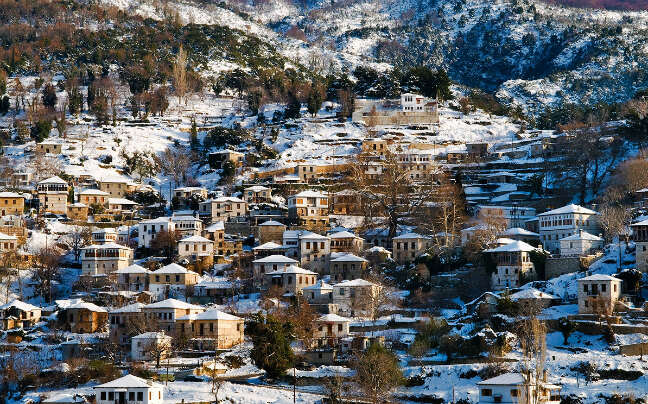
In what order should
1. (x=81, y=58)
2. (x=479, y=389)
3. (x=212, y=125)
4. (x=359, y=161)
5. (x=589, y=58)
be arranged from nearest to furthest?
(x=479, y=389) → (x=359, y=161) → (x=212, y=125) → (x=81, y=58) → (x=589, y=58)

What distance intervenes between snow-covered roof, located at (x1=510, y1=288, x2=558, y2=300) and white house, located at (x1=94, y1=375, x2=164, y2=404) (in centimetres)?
2646

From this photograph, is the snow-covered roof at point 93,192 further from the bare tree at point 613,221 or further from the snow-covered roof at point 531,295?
the bare tree at point 613,221

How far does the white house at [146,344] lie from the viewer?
84562 mm

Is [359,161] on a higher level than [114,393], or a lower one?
higher

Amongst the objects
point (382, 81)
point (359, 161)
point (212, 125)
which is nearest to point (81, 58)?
point (212, 125)

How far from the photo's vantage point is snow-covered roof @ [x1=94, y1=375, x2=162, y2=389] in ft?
245


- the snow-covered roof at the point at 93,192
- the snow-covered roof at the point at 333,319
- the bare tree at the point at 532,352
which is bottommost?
the bare tree at the point at 532,352

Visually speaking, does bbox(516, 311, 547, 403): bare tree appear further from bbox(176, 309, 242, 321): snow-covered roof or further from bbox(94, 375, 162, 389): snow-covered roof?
bbox(94, 375, 162, 389): snow-covered roof

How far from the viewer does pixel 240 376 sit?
8181 cm

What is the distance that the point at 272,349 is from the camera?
8019 centimetres

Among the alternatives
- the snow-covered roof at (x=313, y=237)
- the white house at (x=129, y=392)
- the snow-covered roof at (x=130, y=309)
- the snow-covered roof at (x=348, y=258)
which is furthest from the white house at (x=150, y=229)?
the white house at (x=129, y=392)

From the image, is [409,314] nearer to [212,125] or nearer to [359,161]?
[359,161]

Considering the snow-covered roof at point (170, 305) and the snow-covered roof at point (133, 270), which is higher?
the snow-covered roof at point (133, 270)

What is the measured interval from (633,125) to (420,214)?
22.1 meters
